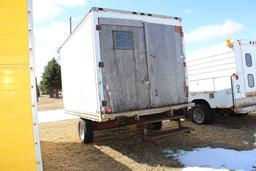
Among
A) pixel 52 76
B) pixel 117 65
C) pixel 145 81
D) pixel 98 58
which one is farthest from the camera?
pixel 52 76

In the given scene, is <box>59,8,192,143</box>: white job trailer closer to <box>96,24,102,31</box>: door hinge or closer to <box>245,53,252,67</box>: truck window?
<box>96,24,102,31</box>: door hinge

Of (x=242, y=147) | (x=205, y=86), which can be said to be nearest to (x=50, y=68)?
(x=205, y=86)

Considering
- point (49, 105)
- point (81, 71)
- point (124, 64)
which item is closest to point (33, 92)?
point (124, 64)

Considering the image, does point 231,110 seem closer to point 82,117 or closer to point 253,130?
point 253,130

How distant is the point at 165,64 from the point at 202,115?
3890 millimetres

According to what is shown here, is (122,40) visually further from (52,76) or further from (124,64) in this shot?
(52,76)

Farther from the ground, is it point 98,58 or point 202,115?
point 98,58

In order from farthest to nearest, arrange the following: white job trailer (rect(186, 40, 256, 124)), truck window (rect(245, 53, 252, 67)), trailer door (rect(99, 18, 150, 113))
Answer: truck window (rect(245, 53, 252, 67)) < white job trailer (rect(186, 40, 256, 124)) < trailer door (rect(99, 18, 150, 113))

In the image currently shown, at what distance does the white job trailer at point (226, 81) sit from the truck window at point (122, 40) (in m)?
4.36

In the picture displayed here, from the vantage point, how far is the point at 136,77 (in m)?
7.44

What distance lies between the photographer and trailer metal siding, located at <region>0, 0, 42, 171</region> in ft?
12.8

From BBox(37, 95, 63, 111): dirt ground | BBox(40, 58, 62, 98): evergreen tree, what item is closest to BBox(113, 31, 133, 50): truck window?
BBox(37, 95, 63, 111): dirt ground

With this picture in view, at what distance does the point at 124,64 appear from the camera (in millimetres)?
7305

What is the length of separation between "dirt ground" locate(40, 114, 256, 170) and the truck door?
129 centimetres
